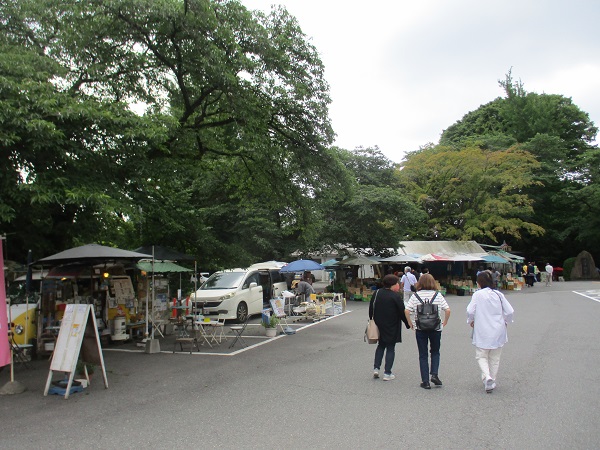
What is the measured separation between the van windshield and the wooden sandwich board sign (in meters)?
9.15

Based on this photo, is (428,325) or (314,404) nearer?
(314,404)

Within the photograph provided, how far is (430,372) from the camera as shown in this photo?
6.79 meters

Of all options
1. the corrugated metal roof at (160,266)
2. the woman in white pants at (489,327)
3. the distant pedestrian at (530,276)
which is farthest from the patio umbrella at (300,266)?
the distant pedestrian at (530,276)

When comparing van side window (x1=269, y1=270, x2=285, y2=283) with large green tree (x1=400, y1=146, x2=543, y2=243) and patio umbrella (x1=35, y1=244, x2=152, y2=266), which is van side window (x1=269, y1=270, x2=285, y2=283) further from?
large green tree (x1=400, y1=146, x2=543, y2=243)

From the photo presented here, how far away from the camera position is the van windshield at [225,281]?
16562 mm

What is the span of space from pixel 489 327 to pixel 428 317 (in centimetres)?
82

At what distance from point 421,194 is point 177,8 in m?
28.7

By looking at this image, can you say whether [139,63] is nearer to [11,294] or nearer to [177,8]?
[177,8]

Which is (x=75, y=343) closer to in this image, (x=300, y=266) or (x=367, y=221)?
(x=300, y=266)

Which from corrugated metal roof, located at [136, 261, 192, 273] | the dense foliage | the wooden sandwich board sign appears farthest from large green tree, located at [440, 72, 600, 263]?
the wooden sandwich board sign

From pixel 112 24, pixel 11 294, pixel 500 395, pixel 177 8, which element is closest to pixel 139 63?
pixel 112 24

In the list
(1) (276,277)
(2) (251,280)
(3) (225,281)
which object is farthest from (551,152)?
(3) (225,281)

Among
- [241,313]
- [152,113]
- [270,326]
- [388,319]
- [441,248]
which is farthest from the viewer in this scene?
[441,248]

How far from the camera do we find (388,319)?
695cm
